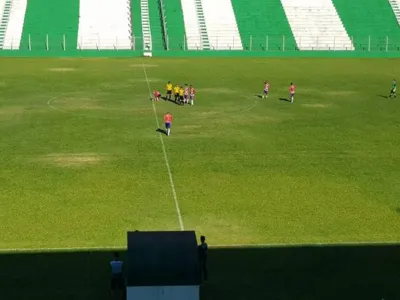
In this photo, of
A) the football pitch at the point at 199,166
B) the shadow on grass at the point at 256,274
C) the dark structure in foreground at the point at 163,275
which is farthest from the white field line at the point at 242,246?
the dark structure in foreground at the point at 163,275

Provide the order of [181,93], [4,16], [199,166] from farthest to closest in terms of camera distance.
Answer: [4,16] < [181,93] < [199,166]

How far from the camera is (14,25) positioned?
266ft

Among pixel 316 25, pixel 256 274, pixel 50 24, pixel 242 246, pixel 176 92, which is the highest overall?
pixel 316 25

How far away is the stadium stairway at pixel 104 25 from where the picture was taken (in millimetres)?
79938

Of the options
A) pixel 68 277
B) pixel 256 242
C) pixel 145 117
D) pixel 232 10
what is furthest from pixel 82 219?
pixel 232 10

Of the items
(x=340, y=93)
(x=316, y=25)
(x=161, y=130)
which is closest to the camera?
(x=161, y=130)

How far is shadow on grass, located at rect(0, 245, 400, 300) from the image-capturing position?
1881cm

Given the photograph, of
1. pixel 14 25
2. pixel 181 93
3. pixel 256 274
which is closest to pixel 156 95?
pixel 181 93

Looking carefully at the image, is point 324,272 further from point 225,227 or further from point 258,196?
point 258,196

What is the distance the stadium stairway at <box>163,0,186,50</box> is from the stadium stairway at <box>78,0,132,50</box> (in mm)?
5022

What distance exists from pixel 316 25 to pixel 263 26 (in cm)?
711

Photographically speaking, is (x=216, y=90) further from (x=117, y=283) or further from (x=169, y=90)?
(x=117, y=283)

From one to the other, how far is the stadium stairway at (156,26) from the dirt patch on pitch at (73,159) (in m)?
47.9

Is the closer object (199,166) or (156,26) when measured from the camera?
(199,166)
